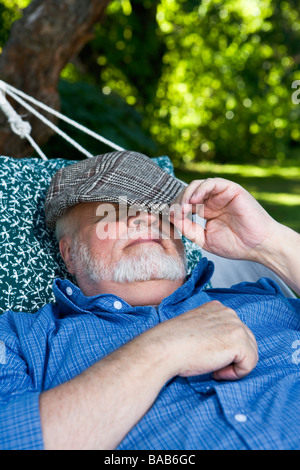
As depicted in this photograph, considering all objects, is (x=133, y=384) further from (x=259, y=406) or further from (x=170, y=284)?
(x=170, y=284)

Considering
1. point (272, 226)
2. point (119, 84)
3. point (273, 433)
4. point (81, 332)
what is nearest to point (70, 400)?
point (81, 332)

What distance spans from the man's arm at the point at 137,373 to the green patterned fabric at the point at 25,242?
707 mm

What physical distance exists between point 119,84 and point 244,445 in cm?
818

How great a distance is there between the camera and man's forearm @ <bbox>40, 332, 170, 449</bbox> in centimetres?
113

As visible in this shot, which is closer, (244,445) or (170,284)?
(244,445)

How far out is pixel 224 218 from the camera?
1804 millimetres

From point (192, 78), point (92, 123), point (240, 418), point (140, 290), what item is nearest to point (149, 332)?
point (240, 418)

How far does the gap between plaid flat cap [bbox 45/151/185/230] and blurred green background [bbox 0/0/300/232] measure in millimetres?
1846

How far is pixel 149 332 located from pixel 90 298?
34 centimetres

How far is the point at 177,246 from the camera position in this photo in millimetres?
1821

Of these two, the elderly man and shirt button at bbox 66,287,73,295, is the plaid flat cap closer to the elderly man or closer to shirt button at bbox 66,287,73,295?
the elderly man

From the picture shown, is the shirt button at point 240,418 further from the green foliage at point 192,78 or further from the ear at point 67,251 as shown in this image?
the green foliage at point 192,78

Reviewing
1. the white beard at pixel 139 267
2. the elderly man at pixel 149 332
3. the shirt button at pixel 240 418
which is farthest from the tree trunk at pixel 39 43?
the shirt button at pixel 240 418

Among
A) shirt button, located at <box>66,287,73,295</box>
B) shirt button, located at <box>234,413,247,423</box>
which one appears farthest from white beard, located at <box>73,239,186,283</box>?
shirt button, located at <box>234,413,247,423</box>
